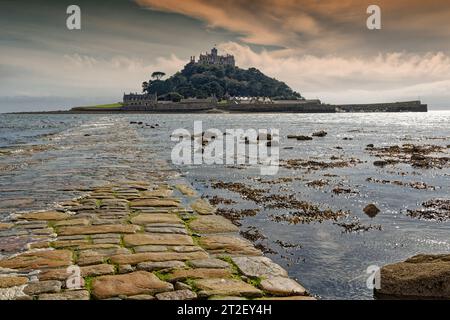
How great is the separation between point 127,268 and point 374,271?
3.87 meters

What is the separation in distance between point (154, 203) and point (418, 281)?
6.92 meters

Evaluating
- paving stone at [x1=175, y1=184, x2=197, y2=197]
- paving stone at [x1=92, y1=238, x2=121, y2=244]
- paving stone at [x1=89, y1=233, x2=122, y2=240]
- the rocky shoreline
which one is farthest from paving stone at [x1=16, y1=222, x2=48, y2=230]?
paving stone at [x1=175, y1=184, x2=197, y2=197]

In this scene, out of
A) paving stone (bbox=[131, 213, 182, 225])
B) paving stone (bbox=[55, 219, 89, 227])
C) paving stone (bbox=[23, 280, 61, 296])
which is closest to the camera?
paving stone (bbox=[23, 280, 61, 296])

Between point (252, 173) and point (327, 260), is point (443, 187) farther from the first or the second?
point (327, 260)

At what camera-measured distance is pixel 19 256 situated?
6793 mm

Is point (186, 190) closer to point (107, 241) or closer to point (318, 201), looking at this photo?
point (318, 201)

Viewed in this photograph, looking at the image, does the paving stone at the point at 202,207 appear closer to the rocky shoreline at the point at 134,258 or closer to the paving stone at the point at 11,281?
the rocky shoreline at the point at 134,258

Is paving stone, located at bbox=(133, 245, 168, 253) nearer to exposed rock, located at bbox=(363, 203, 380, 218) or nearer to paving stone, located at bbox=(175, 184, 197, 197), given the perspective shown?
paving stone, located at bbox=(175, 184, 197, 197)

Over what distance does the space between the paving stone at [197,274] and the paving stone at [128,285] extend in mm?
241

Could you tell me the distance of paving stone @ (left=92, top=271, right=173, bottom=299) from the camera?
213 inches

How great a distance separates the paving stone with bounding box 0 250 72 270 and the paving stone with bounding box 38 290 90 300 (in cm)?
111

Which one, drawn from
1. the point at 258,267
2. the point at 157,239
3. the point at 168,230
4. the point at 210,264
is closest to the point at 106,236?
the point at 157,239
